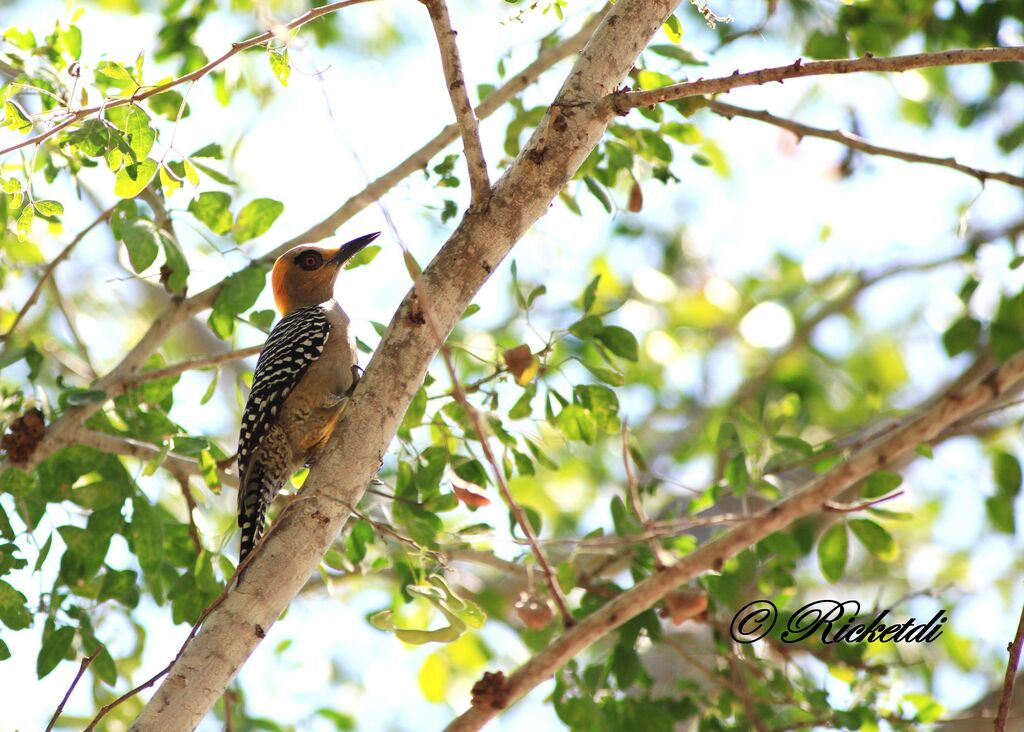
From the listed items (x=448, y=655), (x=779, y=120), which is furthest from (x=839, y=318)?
(x=779, y=120)

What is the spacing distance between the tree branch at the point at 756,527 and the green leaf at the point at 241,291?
2.00m

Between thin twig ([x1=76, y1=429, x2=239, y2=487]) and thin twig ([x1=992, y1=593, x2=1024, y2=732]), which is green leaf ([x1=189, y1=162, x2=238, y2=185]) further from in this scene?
thin twig ([x1=992, y1=593, x2=1024, y2=732])

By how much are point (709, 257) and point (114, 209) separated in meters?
8.03

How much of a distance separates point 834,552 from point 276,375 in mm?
2835

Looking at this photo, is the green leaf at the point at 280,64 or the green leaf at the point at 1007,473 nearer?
the green leaf at the point at 280,64

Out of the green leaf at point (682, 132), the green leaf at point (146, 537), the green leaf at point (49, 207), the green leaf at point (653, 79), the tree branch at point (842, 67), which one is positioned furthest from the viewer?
the green leaf at point (682, 132)

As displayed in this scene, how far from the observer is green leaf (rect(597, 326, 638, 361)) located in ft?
14.9

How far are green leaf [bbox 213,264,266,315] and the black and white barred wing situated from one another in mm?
613

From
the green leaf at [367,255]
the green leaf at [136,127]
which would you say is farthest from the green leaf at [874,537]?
the green leaf at [136,127]

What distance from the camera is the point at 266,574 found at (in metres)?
3.07

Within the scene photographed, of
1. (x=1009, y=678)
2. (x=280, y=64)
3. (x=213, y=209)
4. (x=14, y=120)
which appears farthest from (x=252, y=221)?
(x=1009, y=678)

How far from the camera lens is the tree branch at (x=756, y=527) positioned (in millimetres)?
3295

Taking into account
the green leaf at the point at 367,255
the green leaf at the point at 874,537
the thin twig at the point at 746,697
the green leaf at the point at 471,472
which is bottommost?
the thin twig at the point at 746,697

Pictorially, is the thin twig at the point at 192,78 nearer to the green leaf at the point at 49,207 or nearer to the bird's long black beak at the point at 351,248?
the green leaf at the point at 49,207
